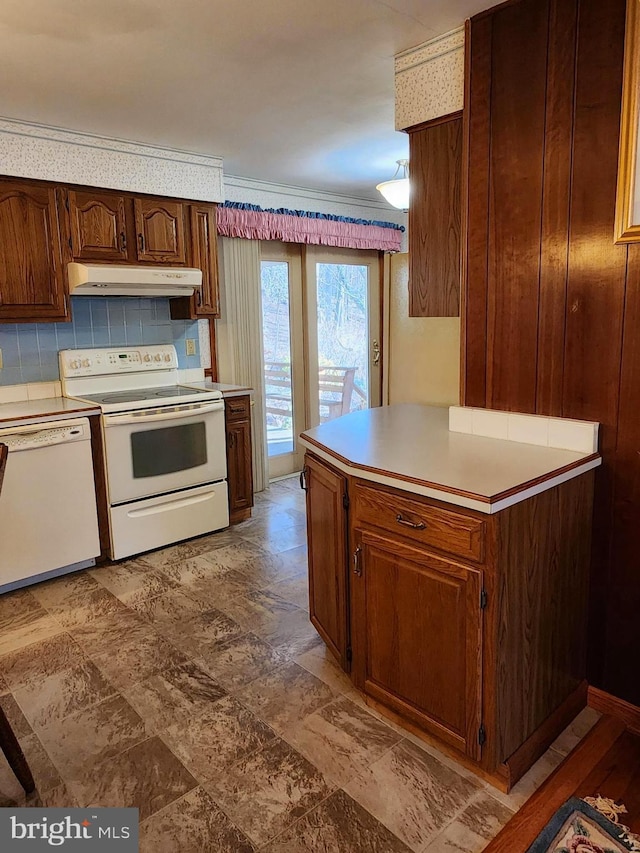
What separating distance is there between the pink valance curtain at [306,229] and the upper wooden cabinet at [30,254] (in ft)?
4.05

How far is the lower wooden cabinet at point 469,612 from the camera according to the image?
1.62 m

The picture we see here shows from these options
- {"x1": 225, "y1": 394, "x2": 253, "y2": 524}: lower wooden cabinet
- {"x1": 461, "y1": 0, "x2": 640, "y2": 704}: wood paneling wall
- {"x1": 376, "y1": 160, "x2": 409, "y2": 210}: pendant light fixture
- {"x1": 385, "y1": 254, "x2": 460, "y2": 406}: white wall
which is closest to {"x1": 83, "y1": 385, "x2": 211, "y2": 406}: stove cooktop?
{"x1": 225, "y1": 394, "x2": 253, "y2": 524}: lower wooden cabinet

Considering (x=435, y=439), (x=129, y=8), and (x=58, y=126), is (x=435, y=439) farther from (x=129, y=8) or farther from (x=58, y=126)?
(x=58, y=126)

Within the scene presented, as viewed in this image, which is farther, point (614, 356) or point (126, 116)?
point (126, 116)

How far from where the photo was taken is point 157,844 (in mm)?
1549

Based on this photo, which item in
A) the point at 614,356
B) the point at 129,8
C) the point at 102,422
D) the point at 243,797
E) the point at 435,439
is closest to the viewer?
the point at 243,797

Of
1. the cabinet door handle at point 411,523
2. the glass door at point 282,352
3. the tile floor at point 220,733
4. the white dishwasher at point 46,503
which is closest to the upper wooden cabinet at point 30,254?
the white dishwasher at point 46,503

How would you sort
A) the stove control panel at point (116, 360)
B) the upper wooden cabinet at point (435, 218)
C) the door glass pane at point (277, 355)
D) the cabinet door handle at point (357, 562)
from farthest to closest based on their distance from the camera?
the door glass pane at point (277, 355) → the stove control panel at point (116, 360) → the upper wooden cabinet at point (435, 218) → the cabinet door handle at point (357, 562)

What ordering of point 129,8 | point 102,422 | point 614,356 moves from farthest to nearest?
point 102,422
point 129,8
point 614,356

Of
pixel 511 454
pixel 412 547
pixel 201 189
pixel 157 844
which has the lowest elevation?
pixel 157 844

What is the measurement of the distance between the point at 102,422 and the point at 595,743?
266 centimetres

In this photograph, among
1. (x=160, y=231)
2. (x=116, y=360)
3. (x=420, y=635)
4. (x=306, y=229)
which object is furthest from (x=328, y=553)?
(x=306, y=229)

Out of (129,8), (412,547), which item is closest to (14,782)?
(412,547)

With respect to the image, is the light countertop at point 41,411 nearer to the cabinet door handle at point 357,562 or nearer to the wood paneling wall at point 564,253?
the cabinet door handle at point 357,562
